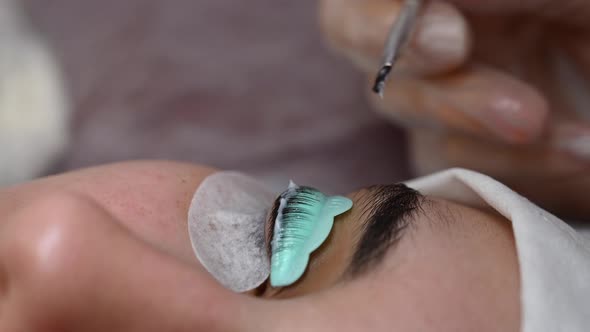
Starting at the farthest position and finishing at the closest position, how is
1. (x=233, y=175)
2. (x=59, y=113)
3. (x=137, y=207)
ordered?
(x=59, y=113) < (x=233, y=175) < (x=137, y=207)

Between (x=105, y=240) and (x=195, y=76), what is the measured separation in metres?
0.87

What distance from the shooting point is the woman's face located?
545 millimetres

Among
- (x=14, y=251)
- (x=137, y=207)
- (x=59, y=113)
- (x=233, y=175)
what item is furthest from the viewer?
(x=59, y=113)

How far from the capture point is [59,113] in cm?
138

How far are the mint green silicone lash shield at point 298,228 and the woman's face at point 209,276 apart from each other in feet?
0.04

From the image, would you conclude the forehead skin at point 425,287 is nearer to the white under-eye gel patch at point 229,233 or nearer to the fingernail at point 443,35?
the white under-eye gel patch at point 229,233

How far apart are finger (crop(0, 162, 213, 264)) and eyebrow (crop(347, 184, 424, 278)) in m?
0.17

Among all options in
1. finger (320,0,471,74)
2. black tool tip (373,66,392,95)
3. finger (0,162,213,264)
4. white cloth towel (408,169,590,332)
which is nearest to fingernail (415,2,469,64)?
finger (320,0,471,74)

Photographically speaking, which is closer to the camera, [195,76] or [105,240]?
[105,240]

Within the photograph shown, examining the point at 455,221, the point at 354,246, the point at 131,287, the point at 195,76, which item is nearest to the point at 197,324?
the point at 131,287

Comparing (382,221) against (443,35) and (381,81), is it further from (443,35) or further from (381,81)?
(443,35)

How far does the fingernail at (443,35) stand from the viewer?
36.4 inches

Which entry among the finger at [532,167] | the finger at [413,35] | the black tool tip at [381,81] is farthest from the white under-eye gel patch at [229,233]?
the finger at [532,167]

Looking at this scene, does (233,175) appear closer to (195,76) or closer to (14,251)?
(14,251)
